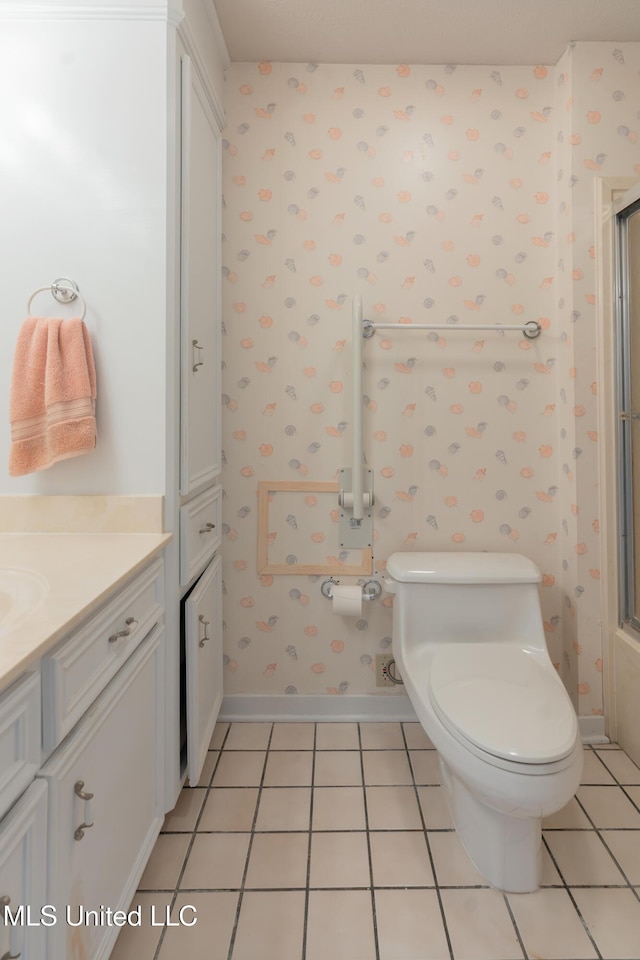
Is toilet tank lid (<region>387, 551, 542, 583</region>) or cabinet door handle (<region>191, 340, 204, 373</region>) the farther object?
toilet tank lid (<region>387, 551, 542, 583</region>)

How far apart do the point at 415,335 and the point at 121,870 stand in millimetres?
1787

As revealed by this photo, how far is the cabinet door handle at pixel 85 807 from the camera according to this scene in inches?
36.9

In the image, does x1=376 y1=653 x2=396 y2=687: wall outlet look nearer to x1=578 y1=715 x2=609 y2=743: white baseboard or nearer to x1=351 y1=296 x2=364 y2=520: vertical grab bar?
x1=351 y1=296 x2=364 y2=520: vertical grab bar

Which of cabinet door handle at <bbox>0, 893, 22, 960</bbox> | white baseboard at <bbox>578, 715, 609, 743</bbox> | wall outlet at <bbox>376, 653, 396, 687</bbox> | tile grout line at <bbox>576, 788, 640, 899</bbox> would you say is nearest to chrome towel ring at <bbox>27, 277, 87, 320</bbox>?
cabinet door handle at <bbox>0, 893, 22, 960</bbox>

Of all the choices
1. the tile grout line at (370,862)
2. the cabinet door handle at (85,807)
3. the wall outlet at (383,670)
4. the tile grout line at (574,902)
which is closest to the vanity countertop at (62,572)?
the cabinet door handle at (85,807)

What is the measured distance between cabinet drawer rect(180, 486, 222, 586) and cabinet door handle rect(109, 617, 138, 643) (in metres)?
0.36

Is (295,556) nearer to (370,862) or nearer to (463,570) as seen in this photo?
(463,570)

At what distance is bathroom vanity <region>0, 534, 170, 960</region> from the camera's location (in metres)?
0.79

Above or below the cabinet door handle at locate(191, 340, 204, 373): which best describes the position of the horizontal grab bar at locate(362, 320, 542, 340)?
above

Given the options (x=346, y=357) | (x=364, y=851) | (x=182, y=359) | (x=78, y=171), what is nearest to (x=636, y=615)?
(x=364, y=851)

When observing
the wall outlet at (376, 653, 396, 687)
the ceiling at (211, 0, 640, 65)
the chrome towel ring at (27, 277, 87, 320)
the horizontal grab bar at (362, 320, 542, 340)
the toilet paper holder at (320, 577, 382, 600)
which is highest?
the ceiling at (211, 0, 640, 65)

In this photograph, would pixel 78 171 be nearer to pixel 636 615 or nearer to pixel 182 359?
pixel 182 359

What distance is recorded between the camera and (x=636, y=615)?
6.40ft

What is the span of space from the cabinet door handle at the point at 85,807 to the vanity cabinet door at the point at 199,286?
0.79m
